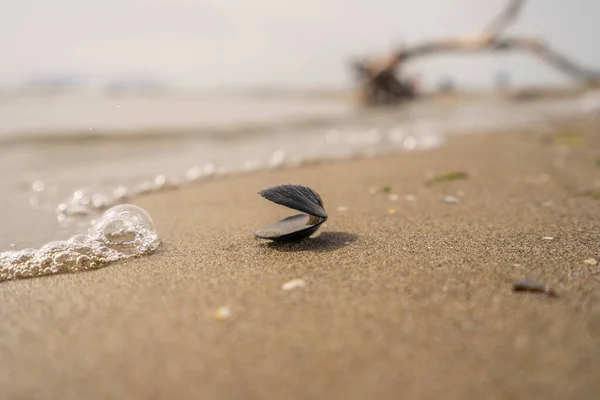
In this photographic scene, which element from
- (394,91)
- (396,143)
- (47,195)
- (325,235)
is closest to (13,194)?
(47,195)

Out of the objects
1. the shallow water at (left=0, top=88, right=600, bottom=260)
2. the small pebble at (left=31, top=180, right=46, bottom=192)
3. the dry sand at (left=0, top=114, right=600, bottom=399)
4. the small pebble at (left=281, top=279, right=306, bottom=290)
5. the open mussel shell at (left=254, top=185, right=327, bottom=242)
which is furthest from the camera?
the small pebble at (left=31, top=180, right=46, bottom=192)

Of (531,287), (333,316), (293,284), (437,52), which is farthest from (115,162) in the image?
(437,52)

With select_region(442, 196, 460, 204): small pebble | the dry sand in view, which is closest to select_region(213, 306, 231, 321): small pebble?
the dry sand

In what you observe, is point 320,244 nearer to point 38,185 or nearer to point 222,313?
point 222,313

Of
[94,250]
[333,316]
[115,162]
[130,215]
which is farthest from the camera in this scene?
[115,162]

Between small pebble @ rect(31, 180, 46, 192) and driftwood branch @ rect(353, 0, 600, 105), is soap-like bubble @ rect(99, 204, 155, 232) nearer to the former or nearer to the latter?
small pebble @ rect(31, 180, 46, 192)

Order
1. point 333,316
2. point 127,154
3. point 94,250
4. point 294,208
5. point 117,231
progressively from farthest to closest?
point 127,154
point 117,231
point 94,250
point 294,208
point 333,316
